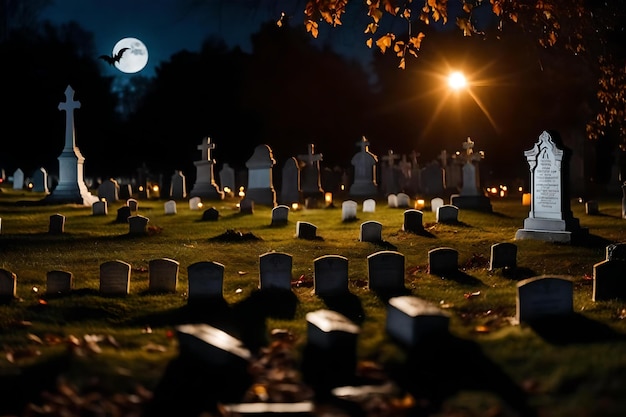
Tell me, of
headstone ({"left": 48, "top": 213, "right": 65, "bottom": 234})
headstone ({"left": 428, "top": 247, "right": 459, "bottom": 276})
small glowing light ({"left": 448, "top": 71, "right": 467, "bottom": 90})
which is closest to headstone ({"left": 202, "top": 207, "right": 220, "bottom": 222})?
headstone ({"left": 48, "top": 213, "right": 65, "bottom": 234})

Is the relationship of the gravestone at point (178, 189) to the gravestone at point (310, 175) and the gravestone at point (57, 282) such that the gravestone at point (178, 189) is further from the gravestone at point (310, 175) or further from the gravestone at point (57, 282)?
the gravestone at point (57, 282)

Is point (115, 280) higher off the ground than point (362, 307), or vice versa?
point (115, 280)

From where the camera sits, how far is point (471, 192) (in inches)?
1012

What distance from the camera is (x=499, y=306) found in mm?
9352

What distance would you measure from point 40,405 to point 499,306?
582 centimetres

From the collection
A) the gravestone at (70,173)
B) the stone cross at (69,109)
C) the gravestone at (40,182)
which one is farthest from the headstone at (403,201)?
the gravestone at (40,182)

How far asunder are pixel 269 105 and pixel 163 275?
134ft

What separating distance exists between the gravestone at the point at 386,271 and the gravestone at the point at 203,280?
2256mm

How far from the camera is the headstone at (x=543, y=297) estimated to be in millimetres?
8117

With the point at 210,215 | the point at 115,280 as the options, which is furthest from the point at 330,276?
the point at 210,215

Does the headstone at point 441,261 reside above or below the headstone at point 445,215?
below

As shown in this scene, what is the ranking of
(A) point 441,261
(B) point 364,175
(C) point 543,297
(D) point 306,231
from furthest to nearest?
(B) point 364,175, (D) point 306,231, (A) point 441,261, (C) point 543,297

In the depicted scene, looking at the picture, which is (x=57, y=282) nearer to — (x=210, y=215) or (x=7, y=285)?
(x=7, y=285)

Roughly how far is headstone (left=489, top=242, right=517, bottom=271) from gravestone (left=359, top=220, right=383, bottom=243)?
4.20m
